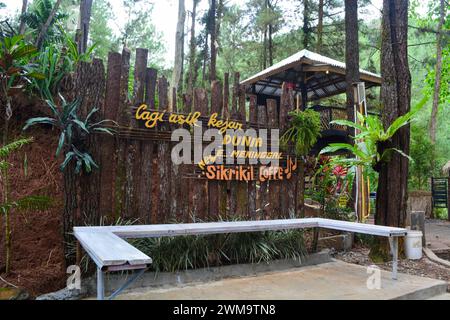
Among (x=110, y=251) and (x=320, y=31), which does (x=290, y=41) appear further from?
(x=110, y=251)

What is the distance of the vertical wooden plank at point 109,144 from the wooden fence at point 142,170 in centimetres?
1

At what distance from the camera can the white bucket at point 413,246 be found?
18.1ft

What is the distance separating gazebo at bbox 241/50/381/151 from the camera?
11984 mm

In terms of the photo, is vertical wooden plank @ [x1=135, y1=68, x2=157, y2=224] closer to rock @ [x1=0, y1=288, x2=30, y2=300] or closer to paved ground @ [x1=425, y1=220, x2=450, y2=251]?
rock @ [x1=0, y1=288, x2=30, y2=300]

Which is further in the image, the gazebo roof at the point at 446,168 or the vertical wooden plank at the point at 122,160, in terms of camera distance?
the gazebo roof at the point at 446,168

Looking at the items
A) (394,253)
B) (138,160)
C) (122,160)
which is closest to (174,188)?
(138,160)

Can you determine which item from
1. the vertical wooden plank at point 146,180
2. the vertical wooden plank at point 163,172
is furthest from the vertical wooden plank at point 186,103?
the vertical wooden plank at point 146,180

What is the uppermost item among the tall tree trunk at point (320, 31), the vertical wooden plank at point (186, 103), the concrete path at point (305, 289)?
the tall tree trunk at point (320, 31)

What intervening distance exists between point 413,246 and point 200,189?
3.38m

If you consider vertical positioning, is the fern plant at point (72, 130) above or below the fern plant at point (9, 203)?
above

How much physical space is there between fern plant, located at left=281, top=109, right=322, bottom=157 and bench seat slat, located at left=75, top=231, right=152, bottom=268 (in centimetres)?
350

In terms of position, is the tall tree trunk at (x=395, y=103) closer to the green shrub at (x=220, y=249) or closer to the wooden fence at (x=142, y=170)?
the green shrub at (x=220, y=249)

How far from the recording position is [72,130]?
4.18 meters

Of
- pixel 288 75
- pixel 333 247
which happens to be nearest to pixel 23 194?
pixel 333 247
